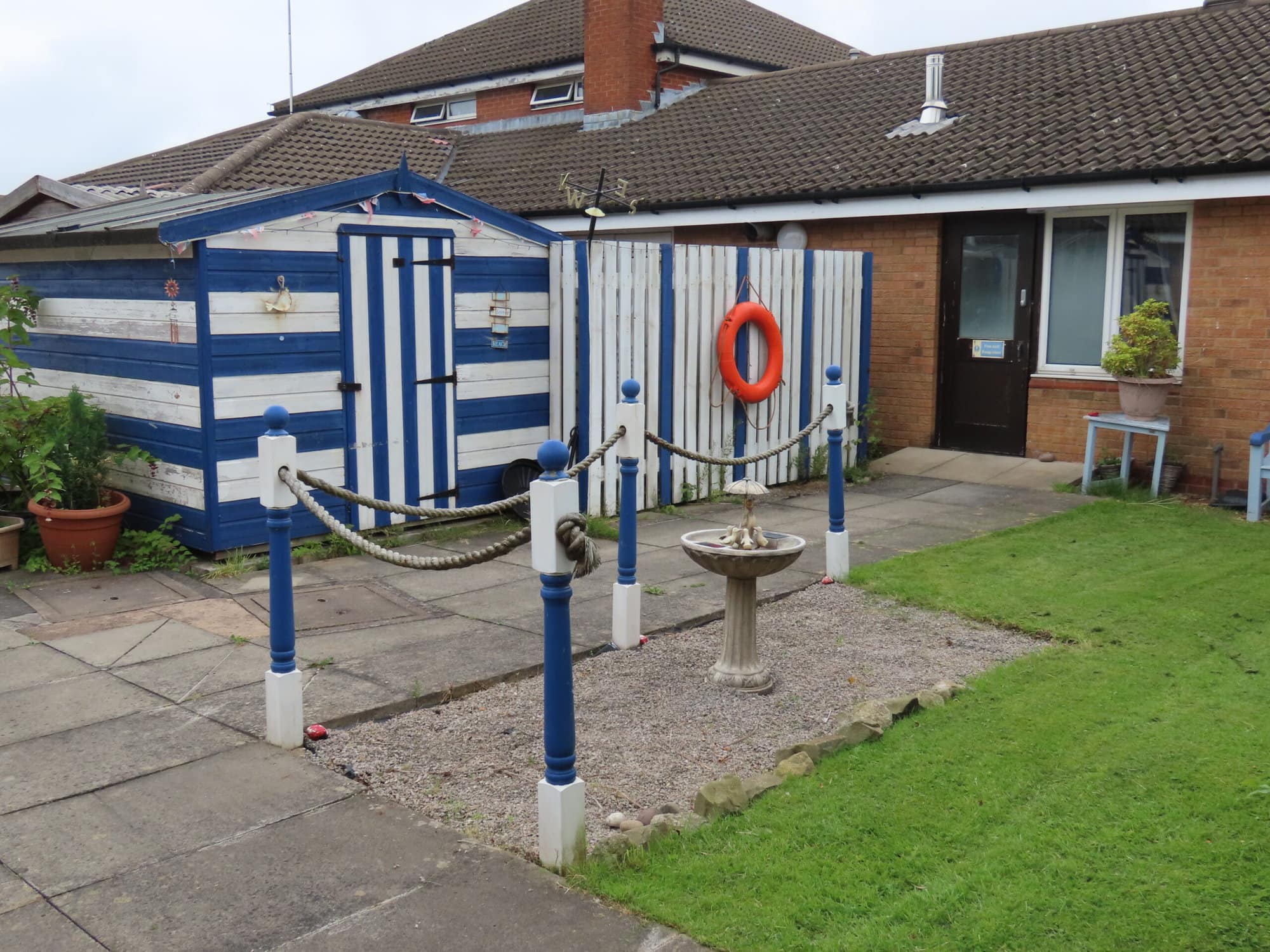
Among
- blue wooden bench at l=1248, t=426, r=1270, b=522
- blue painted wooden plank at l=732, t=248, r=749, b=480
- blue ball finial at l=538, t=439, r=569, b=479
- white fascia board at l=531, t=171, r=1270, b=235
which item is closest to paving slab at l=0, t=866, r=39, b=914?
blue ball finial at l=538, t=439, r=569, b=479

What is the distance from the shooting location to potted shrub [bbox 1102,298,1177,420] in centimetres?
1073

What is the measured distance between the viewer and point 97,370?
8.62m

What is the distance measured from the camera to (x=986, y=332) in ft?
43.0

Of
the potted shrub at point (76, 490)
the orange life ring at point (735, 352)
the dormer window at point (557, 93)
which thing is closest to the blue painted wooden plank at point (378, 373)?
the potted shrub at point (76, 490)

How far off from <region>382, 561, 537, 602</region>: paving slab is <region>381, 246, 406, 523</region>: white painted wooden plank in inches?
36.0

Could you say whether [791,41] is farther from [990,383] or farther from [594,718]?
[594,718]

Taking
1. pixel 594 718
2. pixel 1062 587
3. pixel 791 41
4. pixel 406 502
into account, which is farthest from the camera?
pixel 791 41

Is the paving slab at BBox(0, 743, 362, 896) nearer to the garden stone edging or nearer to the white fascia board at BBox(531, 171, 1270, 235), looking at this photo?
the garden stone edging

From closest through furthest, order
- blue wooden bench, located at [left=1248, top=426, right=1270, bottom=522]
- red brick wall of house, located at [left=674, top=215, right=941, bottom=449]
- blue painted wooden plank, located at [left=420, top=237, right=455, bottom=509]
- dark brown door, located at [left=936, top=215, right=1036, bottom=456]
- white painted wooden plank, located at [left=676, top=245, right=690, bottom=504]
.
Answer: blue painted wooden plank, located at [left=420, top=237, right=455, bottom=509] → blue wooden bench, located at [left=1248, top=426, right=1270, bottom=522] → white painted wooden plank, located at [left=676, top=245, right=690, bottom=504] → dark brown door, located at [left=936, top=215, right=1036, bottom=456] → red brick wall of house, located at [left=674, top=215, right=941, bottom=449]

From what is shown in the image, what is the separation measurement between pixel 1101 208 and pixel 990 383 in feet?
7.02

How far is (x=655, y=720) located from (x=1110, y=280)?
8.77 metres

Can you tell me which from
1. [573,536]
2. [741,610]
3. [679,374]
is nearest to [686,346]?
[679,374]

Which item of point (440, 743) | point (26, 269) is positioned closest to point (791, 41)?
point (26, 269)

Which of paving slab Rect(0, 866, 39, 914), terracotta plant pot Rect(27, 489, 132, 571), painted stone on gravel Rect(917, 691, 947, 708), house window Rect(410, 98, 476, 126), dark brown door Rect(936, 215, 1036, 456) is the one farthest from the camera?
house window Rect(410, 98, 476, 126)
